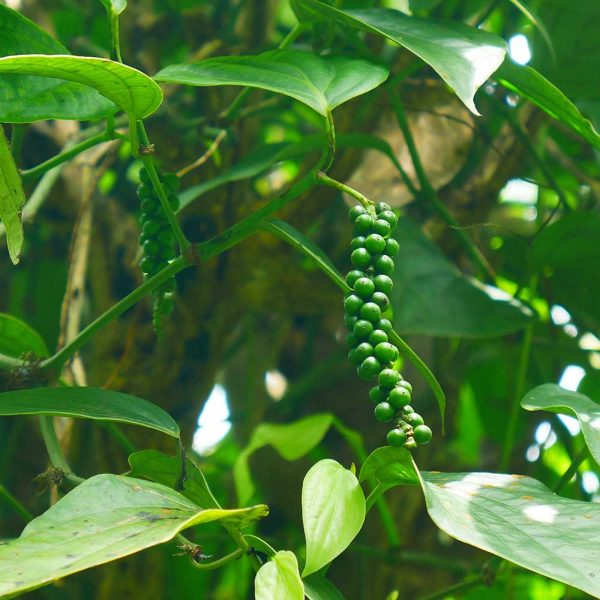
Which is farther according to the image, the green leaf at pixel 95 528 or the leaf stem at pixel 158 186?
the leaf stem at pixel 158 186

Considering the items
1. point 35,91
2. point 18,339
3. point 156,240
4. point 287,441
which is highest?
point 35,91

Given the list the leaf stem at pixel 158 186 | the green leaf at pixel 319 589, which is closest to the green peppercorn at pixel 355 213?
the leaf stem at pixel 158 186

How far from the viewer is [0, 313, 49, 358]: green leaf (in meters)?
0.66

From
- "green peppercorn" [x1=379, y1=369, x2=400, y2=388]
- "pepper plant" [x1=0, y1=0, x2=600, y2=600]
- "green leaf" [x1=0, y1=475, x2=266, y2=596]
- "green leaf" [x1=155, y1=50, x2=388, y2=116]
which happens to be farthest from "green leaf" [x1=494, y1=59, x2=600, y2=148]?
"green leaf" [x1=0, y1=475, x2=266, y2=596]

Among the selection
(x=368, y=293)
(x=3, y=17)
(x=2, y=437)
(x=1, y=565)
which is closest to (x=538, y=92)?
(x=368, y=293)

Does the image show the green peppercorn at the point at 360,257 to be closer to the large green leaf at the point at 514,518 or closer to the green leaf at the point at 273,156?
the large green leaf at the point at 514,518

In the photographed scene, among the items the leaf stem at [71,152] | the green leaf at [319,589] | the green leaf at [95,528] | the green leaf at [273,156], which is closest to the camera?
the green leaf at [95,528]

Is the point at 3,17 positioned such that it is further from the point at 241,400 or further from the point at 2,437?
the point at 241,400

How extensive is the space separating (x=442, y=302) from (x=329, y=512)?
0.41 meters

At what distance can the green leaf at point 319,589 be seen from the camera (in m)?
0.49

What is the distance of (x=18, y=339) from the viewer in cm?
66

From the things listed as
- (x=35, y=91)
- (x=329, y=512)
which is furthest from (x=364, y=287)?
(x=35, y=91)

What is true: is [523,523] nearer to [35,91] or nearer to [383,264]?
[383,264]

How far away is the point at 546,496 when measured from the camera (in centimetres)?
49
